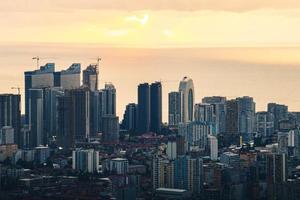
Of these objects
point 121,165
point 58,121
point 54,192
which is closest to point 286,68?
point 58,121

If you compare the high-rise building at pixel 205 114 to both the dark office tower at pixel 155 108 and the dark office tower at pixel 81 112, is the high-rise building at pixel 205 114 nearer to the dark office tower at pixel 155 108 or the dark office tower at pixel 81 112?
the dark office tower at pixel 155 108

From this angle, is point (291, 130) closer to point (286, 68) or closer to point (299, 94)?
point (299, 94)

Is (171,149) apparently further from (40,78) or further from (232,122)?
(40,78)

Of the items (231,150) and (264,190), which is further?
(231,150)

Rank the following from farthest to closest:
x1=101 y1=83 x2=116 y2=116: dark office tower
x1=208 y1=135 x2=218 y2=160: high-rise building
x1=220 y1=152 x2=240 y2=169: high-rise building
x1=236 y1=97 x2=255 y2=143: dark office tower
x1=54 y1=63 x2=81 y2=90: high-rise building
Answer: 1. x1=54 y1=63 x2=81 y2=90: high-rise building
2. x1=101 y1=83 x2=116 y2=116: dark office tower
3. x1=236 y1=97 x2=255 y2=143: dark office tower
4. x1=208 y1=135 x2=218 y2=160: high-rise building
5. x1=220 y1=152 x2=240 y2=169: high-rise building

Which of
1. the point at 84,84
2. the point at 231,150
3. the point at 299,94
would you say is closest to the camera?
the point at 231,150

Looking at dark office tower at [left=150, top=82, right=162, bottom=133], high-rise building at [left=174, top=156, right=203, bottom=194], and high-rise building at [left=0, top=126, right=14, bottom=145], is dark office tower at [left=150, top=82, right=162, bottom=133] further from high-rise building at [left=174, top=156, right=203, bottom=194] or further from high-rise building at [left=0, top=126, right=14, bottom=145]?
high-rise building at [left=174, top=156, right=203, bottom=194]

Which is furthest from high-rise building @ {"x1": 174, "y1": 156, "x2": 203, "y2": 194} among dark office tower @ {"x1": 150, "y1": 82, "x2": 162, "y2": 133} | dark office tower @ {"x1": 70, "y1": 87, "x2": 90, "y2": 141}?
dark office tower @ {"x1": 150, "y1": 82, "x2": 162, "y2": 133}
